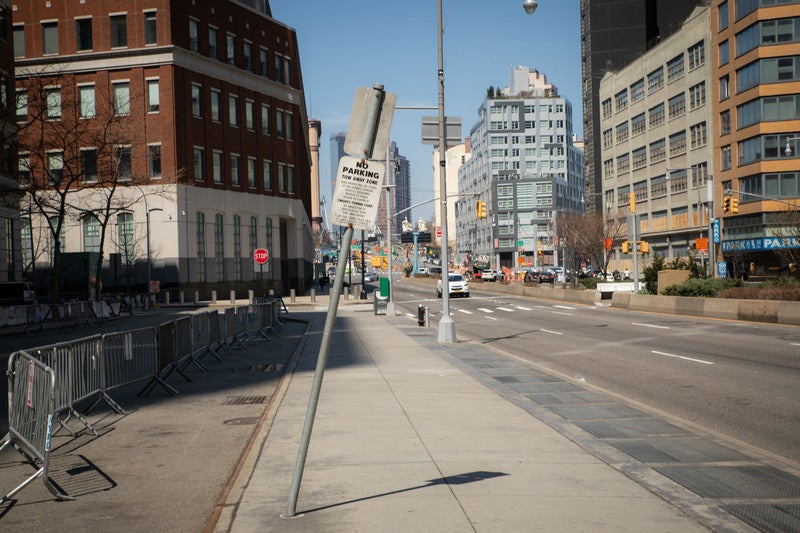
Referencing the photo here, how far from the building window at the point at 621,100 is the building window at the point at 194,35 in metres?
52.7

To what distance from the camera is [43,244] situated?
Result: 62.0 metres

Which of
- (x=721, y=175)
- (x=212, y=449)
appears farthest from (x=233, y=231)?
(x=212, y=449)

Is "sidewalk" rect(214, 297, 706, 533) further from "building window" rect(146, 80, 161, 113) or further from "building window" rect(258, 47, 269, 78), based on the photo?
"building window" rect(258, 47, 269, 78)

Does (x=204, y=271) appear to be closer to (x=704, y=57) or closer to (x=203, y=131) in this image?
(x=203, y=131)

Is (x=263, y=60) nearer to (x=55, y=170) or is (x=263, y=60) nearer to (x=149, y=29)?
(x=149, y=29)

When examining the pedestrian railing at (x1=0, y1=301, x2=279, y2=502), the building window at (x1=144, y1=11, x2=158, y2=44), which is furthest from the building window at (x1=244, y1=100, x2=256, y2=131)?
the pedestrian railing at (x1=0, y1=301, x2=279, y2=502)

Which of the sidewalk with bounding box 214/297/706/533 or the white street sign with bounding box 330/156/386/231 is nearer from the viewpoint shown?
the sidewalk with bounding box 214/297/706/533

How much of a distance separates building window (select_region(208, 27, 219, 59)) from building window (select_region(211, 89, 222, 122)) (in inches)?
110

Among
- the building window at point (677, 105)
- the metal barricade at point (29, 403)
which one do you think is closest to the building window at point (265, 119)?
the building window at point (677, 105)

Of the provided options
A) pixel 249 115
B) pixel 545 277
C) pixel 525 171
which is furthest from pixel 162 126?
pixel 525 171

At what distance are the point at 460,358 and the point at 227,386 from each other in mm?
6276

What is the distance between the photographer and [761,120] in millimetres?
64188

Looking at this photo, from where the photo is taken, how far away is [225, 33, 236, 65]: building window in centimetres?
6425

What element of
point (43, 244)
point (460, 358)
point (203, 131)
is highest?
point (203, 131)
